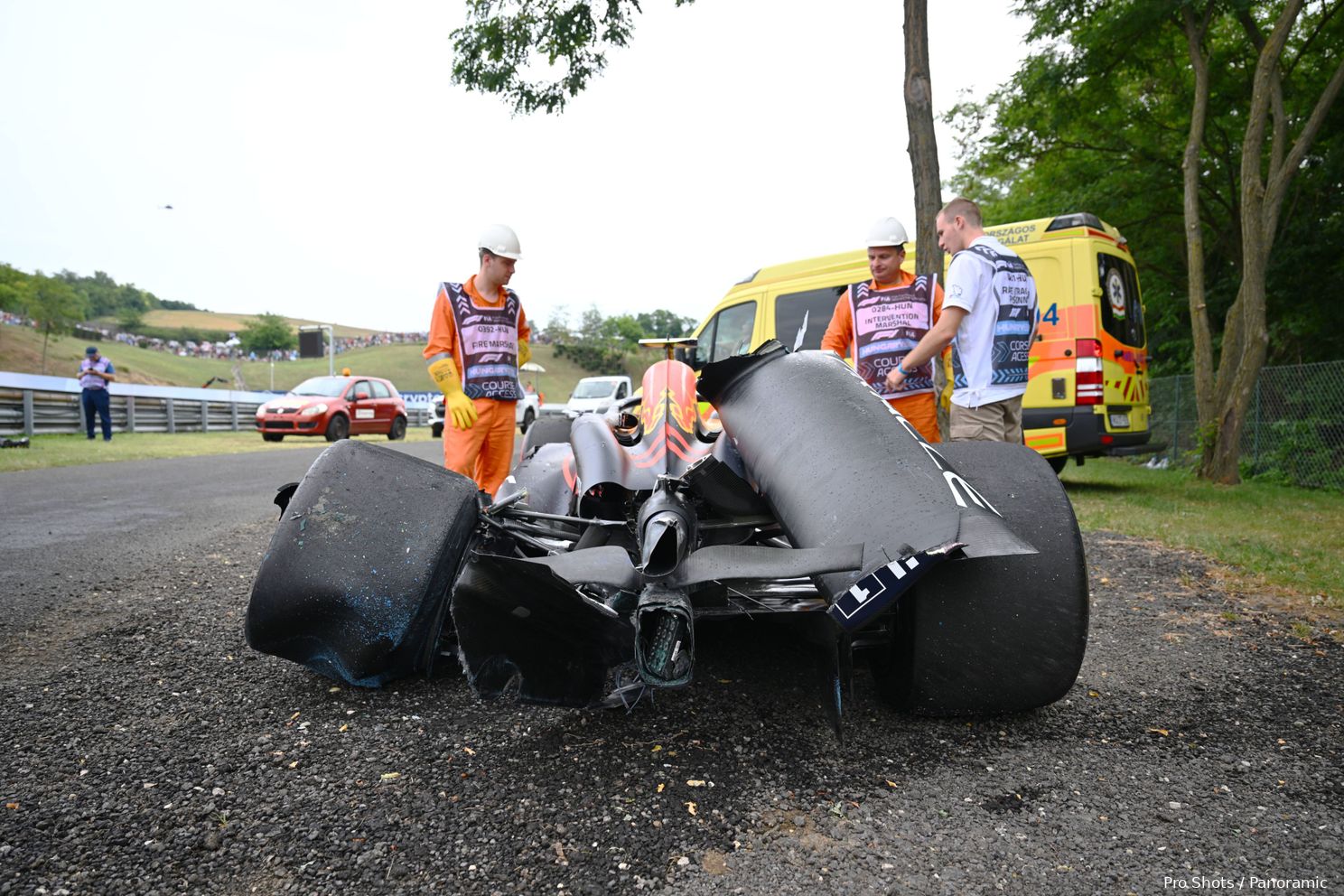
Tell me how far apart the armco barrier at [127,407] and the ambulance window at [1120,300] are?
17.0 metres

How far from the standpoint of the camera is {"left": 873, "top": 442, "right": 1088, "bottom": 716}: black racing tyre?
2129mm

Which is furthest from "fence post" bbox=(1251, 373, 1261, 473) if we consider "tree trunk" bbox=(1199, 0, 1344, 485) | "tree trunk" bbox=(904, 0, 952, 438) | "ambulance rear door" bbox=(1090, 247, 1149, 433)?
"tree trunk" bbox=(904, 0, 952, 438)

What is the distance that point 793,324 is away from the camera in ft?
27.9

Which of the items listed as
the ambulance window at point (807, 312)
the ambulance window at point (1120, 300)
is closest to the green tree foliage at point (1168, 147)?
the ambulance window at point (1120, 300)

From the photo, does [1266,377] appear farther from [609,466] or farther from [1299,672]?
[609,466]

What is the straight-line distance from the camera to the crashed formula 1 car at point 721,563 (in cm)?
182

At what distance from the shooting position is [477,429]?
440 centimetres

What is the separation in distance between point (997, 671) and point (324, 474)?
6.66ft

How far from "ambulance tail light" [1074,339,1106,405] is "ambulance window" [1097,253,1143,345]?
0.29 meters

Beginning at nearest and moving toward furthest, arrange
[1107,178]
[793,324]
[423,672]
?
[423,672]
[793,324]
[1107,178]

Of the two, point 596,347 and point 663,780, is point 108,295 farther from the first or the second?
point 663,780

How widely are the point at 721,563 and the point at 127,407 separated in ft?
69.6

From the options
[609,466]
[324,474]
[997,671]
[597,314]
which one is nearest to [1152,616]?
[997,671]

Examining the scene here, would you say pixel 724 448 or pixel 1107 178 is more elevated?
pixel 1107 178
